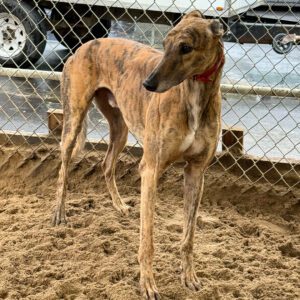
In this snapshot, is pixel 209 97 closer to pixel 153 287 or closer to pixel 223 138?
pixel 153 287

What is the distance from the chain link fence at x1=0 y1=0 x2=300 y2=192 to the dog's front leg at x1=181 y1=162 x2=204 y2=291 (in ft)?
4.54

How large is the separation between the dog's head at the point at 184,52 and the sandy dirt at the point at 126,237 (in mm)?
1199

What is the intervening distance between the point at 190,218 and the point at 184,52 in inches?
41.3

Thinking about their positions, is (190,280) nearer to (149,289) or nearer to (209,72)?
(149,289)

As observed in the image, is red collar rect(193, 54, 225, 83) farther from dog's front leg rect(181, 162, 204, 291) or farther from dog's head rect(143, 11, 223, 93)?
dog's front leg rect(181, 162, 204, 291)

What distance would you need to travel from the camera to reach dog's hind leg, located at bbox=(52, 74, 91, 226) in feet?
14.3

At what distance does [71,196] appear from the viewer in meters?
4.95

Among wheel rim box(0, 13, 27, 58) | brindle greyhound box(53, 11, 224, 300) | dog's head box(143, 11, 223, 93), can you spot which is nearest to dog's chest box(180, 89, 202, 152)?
brindle greyhound box(53, 11, 224, 300)

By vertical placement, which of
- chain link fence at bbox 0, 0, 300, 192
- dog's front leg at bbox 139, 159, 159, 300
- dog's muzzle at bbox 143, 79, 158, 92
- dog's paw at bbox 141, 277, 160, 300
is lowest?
chain link fence at bbox 0, 0, 300, 192

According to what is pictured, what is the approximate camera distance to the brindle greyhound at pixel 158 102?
3.04 meters

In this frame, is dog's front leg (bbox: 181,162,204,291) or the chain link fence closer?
dog's front leg (bbox: 181,162,204,291)

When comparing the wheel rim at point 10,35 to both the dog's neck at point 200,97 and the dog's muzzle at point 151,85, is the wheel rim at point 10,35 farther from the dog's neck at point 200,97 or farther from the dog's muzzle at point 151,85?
the dog's muzzle at point 151,85

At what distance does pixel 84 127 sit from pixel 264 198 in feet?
4.89

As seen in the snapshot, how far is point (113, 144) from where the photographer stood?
4.75 metres
